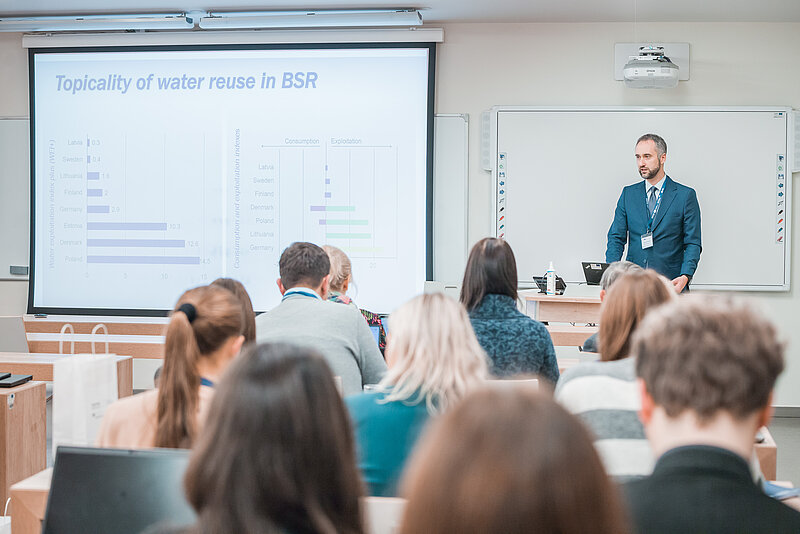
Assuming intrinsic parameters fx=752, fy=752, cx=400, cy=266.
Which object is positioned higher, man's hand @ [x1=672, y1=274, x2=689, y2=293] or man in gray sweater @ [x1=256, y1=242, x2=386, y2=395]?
man's hand @ [x1=672, y1=274, x2=689, y2=293]

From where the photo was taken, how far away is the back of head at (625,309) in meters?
1.96

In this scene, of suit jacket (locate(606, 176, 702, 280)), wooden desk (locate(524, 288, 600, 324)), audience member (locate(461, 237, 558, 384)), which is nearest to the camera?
audience member (locate(461, 237, 558, 384))

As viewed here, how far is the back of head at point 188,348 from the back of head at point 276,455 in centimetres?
74

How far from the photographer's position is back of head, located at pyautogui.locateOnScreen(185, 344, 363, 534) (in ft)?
2.68

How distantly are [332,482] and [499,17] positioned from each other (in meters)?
5.50

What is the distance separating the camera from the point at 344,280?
3.77 m

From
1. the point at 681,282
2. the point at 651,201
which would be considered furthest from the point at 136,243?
the point at 681,282

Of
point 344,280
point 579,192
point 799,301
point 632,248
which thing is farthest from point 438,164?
point 799,301

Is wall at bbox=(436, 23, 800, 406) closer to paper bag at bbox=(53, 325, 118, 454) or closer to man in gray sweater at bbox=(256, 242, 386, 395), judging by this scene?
man in gray sweater at bbox=(256, 242, 386, 395)

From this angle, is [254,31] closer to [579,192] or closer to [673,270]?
[579,192]

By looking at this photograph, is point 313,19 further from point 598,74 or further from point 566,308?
point 566,308

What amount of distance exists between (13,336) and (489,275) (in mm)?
3465

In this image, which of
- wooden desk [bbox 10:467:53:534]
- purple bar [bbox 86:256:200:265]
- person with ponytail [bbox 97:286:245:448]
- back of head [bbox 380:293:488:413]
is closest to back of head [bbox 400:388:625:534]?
person with ponytail [bbox 97:286:245:448]

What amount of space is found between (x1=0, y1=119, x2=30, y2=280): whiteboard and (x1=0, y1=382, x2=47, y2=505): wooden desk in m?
3.17
